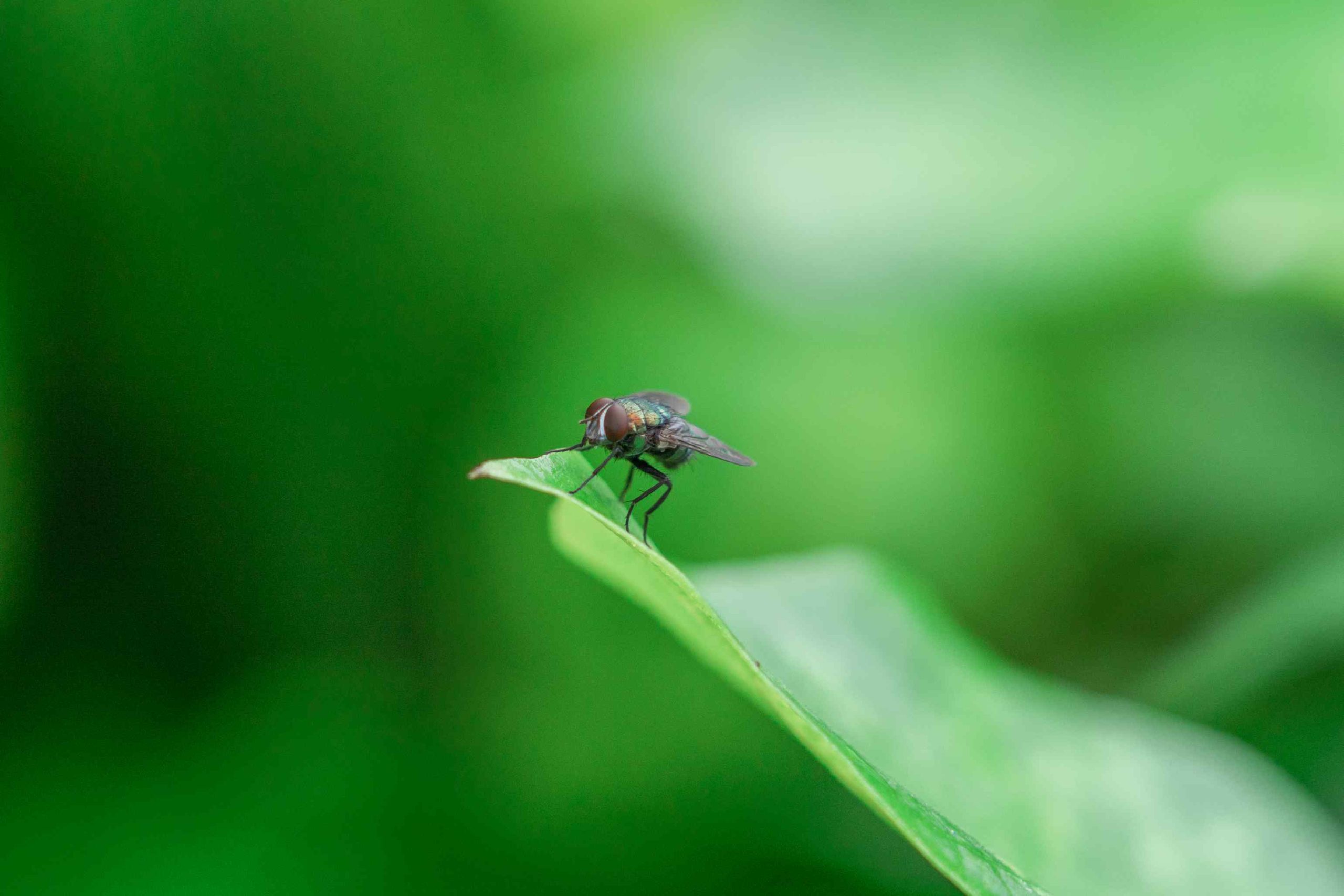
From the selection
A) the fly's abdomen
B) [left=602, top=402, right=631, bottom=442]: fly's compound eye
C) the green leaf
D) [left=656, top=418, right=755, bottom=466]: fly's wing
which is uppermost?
[left=602, top=402, right=631, bottom=442]: fly's compound eye

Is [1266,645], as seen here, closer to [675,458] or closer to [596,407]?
[675,458]

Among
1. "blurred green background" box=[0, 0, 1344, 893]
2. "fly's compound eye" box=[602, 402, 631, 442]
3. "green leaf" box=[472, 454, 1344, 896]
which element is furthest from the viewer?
"blurred green background" box=[0, 0, 1344, 893]

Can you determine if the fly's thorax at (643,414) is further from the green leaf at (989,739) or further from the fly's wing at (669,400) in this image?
the green leaf at (989,739)

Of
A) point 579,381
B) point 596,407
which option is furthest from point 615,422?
point 579,381

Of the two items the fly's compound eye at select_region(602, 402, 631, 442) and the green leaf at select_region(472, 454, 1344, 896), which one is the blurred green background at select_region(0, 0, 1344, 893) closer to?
the green leaf at select_region(472, 454, 1344, 896)

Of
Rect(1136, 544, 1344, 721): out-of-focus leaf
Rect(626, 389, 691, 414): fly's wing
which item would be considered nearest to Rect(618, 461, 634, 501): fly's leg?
Rect(626, 389, 691, 414): fly's wing

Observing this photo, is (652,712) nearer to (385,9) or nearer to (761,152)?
(761,152)
